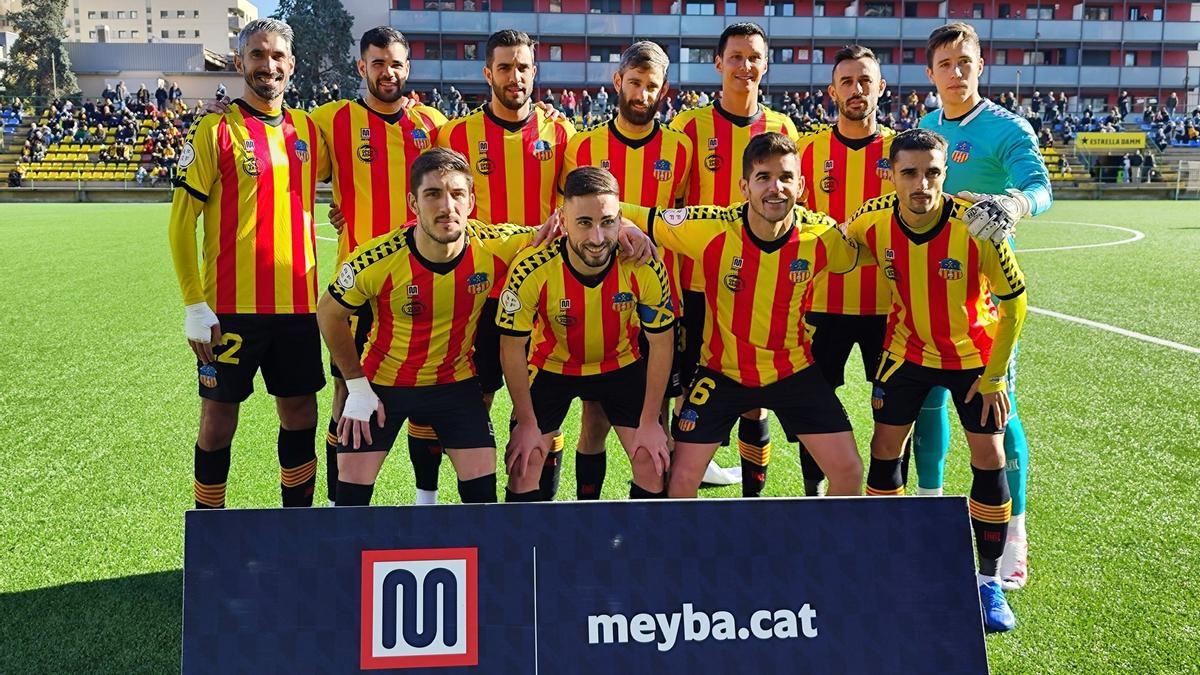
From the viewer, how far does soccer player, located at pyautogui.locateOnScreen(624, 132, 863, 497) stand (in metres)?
3.52

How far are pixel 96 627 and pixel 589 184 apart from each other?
2.35m

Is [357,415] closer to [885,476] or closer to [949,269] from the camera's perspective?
[885,476]

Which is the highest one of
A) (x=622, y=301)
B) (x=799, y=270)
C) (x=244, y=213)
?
(x=244, y=213)

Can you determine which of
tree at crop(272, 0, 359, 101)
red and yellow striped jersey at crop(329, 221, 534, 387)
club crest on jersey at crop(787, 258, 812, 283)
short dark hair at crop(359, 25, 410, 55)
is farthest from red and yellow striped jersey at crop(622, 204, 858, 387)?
tree at crop(272, 0, 359, 101)

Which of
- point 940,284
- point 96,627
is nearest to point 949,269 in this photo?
point 940,284

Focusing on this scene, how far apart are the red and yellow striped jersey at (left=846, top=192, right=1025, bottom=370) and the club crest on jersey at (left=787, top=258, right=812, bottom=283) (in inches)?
10.5

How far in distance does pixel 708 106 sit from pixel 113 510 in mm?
3414

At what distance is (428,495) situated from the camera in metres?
4.32

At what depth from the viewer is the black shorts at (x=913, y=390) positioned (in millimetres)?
3480

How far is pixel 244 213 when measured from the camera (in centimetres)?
385

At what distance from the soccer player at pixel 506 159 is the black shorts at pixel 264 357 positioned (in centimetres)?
73

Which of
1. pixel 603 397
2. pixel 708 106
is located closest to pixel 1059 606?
pixel 603 397

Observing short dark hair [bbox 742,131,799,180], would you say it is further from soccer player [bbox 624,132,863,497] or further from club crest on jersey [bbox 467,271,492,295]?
club crest on jersey [bbox 467,271,492,295]

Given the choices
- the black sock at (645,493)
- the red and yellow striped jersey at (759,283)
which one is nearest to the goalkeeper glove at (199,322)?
the black sock at (645,493)
